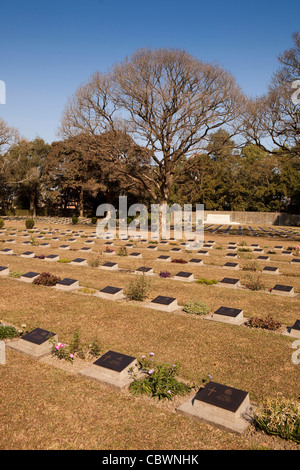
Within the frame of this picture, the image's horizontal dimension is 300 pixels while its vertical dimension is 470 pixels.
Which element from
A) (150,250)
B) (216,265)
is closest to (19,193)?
(150,250)

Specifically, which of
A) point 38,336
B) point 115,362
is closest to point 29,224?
point 38,336

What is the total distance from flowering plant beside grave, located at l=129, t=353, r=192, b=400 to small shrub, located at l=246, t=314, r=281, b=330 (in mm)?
3466

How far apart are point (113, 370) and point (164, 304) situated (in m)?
4.17

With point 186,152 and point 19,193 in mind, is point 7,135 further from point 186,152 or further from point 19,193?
point 186,152

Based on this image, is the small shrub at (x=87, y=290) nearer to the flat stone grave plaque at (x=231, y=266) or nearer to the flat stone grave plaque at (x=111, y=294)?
the flat stone grave plaque at (x=111, y=294)

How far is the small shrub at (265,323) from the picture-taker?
27.1 ft

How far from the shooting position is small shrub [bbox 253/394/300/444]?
427 centimetres

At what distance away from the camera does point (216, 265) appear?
55.5 feet

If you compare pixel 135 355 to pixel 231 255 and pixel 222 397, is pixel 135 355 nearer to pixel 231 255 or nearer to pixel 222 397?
pixel 222 397

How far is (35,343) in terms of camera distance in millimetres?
6832

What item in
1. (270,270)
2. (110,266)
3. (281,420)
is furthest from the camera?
(110,266)

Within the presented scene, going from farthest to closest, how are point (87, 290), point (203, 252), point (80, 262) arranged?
point (203, 252)
point (80, 262)
point (87, 290)

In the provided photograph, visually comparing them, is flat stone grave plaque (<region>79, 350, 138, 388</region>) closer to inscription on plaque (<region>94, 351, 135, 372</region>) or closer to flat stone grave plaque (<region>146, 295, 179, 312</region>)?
inscription on plaque (<region>94, 351, 135, 372</region>)
